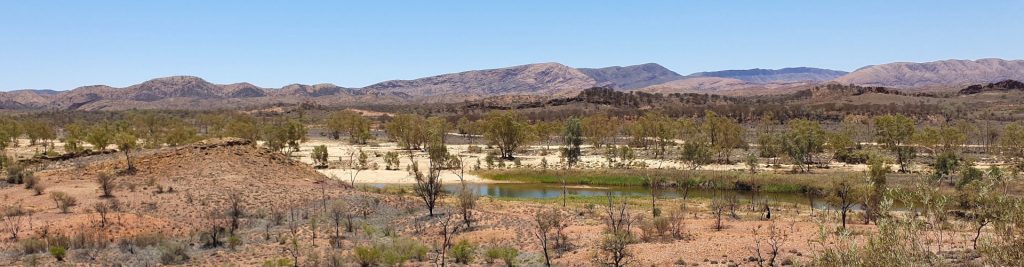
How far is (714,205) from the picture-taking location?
36.6 meters

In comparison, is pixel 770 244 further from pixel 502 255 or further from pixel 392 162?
pixel 392 162

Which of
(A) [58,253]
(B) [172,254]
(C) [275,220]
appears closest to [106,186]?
(C) [275,220]

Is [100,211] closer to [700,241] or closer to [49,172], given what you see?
[49,172]

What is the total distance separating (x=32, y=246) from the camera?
22.6 metres

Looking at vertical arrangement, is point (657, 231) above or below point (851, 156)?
below

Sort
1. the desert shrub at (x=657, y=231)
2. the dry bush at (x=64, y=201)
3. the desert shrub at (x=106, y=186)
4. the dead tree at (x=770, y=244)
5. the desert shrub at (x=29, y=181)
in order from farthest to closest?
the desert shrub at (x=29, y=181), the desert shrub at (x=106, y=186), the dry bush at (x=64, y=201), the desert shrub at (x=657, y=231), the dead tree at (x=770, y=244)

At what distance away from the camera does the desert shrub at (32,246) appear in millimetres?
22484

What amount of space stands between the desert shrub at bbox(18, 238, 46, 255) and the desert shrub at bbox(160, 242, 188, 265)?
13.1 feet

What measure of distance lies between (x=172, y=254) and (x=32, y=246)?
198 inches

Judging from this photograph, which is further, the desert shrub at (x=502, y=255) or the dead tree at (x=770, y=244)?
the desert shrub at (x=502, y=255)

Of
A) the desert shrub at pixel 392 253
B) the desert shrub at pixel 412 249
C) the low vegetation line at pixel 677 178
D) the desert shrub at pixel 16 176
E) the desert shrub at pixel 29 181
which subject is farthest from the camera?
the low vegetation line at pixel 677 178

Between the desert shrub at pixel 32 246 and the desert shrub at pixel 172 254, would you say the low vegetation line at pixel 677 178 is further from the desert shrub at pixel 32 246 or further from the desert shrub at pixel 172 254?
the desert shrub at pixel 32 246

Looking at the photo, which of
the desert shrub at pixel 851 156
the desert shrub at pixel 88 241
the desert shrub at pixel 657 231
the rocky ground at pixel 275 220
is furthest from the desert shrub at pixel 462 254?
the desert shrub at pixel 851 156

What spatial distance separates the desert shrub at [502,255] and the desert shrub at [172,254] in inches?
416
